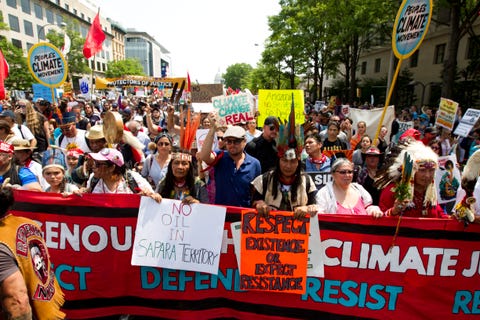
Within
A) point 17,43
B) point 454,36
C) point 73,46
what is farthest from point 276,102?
point 17,43

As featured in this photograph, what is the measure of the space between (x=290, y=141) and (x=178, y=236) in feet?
4.27

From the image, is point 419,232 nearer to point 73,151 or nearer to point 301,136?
point 301,136

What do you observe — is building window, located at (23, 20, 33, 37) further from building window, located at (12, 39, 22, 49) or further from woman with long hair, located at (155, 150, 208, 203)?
woman with long hair, located at (155, 150, 208, 203)

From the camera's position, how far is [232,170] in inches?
122

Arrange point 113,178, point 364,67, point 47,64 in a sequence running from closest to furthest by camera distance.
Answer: point 113,178
point 47,64
point 364,67

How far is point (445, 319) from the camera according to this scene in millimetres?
2631

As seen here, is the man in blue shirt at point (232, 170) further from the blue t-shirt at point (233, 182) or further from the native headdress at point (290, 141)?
the native headdress at point (290, 141)

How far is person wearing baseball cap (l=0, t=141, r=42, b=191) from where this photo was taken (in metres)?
2.96

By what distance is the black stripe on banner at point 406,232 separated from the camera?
8.39 feet

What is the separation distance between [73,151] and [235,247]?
2546mm

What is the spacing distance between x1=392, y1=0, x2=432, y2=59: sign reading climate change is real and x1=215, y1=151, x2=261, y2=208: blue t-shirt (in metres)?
3.35

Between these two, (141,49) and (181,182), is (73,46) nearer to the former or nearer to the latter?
(181,182)

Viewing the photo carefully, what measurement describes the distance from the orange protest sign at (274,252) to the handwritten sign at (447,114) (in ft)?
20.9

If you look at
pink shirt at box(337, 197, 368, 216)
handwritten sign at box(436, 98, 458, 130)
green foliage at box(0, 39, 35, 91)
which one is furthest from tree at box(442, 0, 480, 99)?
green foliage at box(0, 39, 35, 91)
